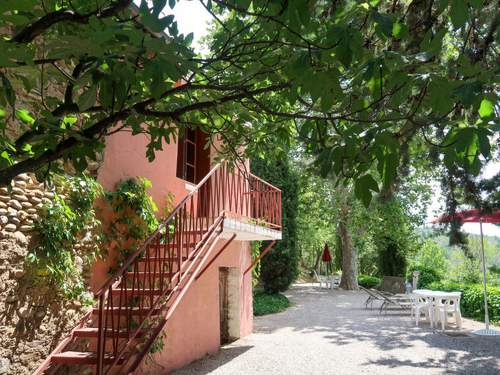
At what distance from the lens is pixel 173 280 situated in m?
5.43

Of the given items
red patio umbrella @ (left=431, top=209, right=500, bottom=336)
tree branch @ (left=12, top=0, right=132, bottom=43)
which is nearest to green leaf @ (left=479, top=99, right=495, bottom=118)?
tree branch @ (left=12, top=0, right=132, bottom=43)

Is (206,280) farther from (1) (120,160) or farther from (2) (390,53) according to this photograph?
(2) (390,53)

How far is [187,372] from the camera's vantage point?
6637 mm

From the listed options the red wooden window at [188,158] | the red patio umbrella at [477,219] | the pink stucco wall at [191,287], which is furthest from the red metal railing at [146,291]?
the red patio umbrella at [477,219]

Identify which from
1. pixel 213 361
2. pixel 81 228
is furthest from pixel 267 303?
pixel 81 228

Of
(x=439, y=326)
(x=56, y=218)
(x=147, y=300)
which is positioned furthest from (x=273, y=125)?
(x=439, y=326)

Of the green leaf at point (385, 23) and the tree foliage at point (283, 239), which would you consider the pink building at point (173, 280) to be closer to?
the green leaf at point (385, 23)

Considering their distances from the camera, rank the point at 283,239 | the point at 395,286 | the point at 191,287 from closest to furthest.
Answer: the point at 191,287 → the point at 395,286 → the point at 283,239

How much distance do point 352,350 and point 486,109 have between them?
24.0 feet

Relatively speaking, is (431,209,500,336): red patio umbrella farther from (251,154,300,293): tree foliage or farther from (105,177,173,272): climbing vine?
(251,154,300,293): tree foliage

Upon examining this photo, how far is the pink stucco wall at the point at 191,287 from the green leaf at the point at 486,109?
4.70 meters

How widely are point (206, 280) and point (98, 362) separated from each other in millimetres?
4076

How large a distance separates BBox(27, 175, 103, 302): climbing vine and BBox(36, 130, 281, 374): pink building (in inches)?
15.1

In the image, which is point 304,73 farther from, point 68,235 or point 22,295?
point 22,295
